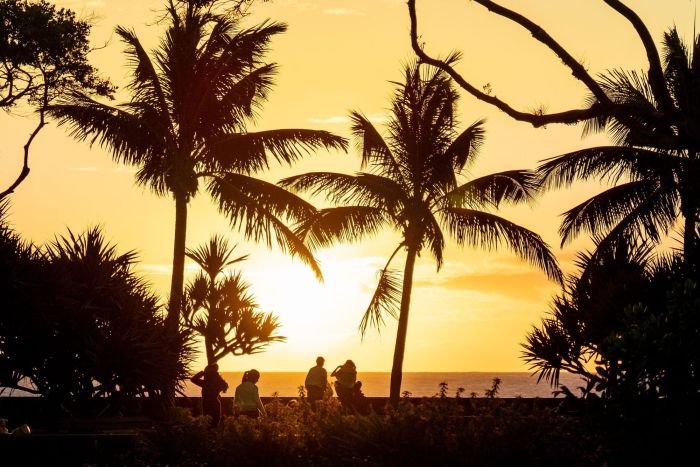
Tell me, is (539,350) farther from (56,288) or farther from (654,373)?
(654,373)

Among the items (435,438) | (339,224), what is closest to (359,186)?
(339,224)

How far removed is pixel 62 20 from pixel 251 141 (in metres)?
5.81

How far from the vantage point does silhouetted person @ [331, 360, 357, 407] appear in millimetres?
23781

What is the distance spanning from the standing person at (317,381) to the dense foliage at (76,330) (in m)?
3.02

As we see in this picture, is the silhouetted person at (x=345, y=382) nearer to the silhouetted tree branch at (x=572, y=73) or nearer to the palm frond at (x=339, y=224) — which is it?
the palm frond at (x=339, y=224)

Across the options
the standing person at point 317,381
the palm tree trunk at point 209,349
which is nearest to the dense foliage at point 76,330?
the standing person at point 317,381

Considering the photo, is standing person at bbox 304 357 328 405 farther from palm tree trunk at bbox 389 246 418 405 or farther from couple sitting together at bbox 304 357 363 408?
palm tree trunk at bbox 389 246 418 405

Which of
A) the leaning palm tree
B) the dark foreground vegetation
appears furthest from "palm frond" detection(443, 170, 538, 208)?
Answer: the dark foreground vegetation

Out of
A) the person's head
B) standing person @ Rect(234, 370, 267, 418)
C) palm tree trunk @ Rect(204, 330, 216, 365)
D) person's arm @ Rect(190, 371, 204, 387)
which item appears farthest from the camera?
palm tree trunk @ Rect(204, 330, 216, 365)

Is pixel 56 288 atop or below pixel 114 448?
atop

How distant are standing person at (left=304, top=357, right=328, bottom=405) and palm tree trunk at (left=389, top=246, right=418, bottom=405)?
761 cm

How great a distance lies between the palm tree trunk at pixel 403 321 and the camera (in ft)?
100

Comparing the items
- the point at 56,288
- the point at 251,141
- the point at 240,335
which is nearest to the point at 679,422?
the point at 56,288

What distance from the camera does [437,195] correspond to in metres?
30.9
